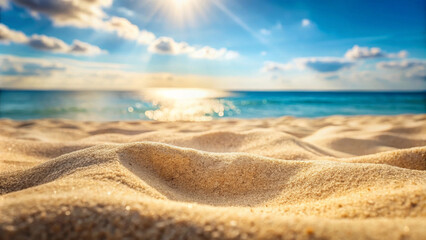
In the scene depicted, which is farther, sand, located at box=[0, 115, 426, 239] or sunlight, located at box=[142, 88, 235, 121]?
sunlight, located at box=[142, 88, 235, 121]

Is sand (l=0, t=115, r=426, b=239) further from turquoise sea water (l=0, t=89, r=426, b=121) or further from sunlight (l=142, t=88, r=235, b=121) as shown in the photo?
sunlight (l=142, t=88, r=235, b=121)

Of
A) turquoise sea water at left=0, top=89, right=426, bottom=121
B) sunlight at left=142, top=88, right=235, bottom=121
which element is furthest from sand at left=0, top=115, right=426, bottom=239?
sunlight at left=142, top=88, right=235, bottom=121

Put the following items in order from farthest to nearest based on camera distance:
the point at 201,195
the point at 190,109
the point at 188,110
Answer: the point at 190,109 → the point at 188,110 → the point at 201,195

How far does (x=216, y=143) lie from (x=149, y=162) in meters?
1.70

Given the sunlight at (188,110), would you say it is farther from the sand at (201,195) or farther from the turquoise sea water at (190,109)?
the sand at (201,195)

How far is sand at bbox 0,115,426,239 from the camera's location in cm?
75

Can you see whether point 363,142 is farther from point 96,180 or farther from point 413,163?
point 96,180

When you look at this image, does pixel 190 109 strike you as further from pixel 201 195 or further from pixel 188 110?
pixel 201 195

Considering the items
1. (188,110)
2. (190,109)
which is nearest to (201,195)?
(188,110)

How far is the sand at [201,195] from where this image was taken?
0.75 m

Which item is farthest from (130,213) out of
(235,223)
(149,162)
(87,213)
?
(149,162)

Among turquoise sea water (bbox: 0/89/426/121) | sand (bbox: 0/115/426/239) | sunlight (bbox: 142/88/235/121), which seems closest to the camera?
sand (bbox: 0/115/426/239)

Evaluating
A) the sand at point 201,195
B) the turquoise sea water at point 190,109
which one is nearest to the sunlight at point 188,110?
the turquoise sea water at point 190,109

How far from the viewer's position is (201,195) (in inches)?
57.2
